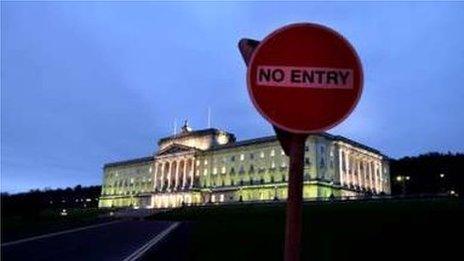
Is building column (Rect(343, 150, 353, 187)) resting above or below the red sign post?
above

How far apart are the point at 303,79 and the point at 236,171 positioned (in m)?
143

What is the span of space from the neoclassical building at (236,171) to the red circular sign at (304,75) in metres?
117

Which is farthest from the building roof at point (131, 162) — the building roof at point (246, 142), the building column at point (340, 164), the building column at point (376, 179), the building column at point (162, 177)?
the building column at point (376, 179)

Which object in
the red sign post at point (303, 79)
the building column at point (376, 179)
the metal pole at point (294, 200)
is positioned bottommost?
the metal pole at point (294, 200)

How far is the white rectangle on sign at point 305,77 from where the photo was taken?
3.65 metres

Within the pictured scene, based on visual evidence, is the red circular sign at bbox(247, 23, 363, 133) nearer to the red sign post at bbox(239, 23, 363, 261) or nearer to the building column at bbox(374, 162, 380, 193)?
the red sign post at bbox(239, 23, 363, 261)

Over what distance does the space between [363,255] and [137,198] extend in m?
163

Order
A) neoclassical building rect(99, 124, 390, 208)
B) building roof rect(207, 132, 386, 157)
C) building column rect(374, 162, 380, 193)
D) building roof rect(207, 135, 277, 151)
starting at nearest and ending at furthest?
neoclassical building rect(99, 124, 390, 208), building roof rect(207, 132, 386, 157), building roof rect(207, 135, 277, 151), building column rect(374, 162, 380, 193)

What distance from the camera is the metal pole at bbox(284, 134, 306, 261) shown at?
11.0 ft

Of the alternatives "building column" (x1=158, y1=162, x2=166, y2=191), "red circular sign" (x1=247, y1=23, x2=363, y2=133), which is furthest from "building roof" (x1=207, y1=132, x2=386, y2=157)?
"red circular sign" (x1=247, y1=23, x2=363, y2=133)

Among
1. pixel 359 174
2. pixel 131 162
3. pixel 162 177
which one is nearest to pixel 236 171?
pixel 162 177

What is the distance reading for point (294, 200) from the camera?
3432 mm

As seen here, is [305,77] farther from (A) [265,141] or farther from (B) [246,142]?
(B) [246,142]

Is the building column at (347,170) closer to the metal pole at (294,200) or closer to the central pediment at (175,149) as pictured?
the central pediment at (175,149)
